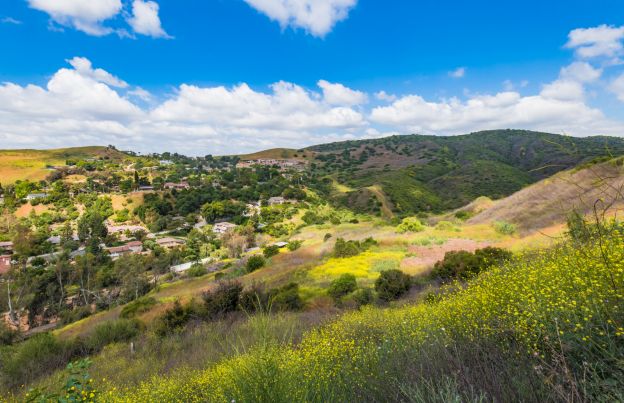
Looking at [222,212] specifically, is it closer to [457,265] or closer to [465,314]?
[457,265]

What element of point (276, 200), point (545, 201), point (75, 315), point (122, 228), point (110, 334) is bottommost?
point (75, 315)

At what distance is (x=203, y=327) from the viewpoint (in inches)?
566

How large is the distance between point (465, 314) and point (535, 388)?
6.84ft

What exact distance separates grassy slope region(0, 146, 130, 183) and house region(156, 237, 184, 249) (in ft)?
260

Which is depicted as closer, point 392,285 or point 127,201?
point 392,285

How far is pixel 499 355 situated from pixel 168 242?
80.7m

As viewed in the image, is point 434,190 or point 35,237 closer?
point 35,237

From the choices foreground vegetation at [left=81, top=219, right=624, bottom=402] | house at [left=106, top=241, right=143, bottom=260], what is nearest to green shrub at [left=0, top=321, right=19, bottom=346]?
foreground vegetation at [left=81, top=219, right=624, bottom=402]

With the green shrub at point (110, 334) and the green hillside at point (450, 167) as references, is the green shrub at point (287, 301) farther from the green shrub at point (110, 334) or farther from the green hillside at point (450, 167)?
the green hillside at point (450, 167)

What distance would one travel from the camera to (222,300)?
17.1 meters

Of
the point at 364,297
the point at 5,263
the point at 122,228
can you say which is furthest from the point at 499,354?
the point at 122,228

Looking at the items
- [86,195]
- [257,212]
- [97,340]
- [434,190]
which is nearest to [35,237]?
[86,195]

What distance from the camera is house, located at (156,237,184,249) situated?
7283 centimetres

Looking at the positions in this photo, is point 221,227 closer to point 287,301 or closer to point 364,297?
point 287,301
